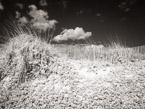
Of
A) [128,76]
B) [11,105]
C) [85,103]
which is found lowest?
[11,105]

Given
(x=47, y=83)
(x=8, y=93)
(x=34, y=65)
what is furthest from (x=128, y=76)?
(x=8, y=93)

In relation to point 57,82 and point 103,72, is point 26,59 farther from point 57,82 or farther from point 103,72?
point 103,72

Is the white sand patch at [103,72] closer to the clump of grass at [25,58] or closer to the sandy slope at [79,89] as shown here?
the sandy slope at [79,89]

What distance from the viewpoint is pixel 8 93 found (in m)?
4.43

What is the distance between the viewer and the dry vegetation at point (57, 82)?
3570 millimetres

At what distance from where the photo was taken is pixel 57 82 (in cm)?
448

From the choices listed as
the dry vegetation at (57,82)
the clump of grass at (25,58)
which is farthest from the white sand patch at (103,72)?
the clump of grass at (25,58)

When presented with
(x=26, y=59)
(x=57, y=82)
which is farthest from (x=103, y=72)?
(x=26, y=59)

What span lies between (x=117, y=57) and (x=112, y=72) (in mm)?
1849

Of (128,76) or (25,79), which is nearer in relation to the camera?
(128,76)

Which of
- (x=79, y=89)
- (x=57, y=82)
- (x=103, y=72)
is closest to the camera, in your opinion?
(x=79, y=89)

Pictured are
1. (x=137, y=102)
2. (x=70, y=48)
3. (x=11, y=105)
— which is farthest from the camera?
(x=70, y=48)

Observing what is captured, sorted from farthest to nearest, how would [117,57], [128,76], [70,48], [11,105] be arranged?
[70,48], [117,57], [128,76], [11,105]

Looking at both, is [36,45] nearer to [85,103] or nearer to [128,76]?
[85,103]
